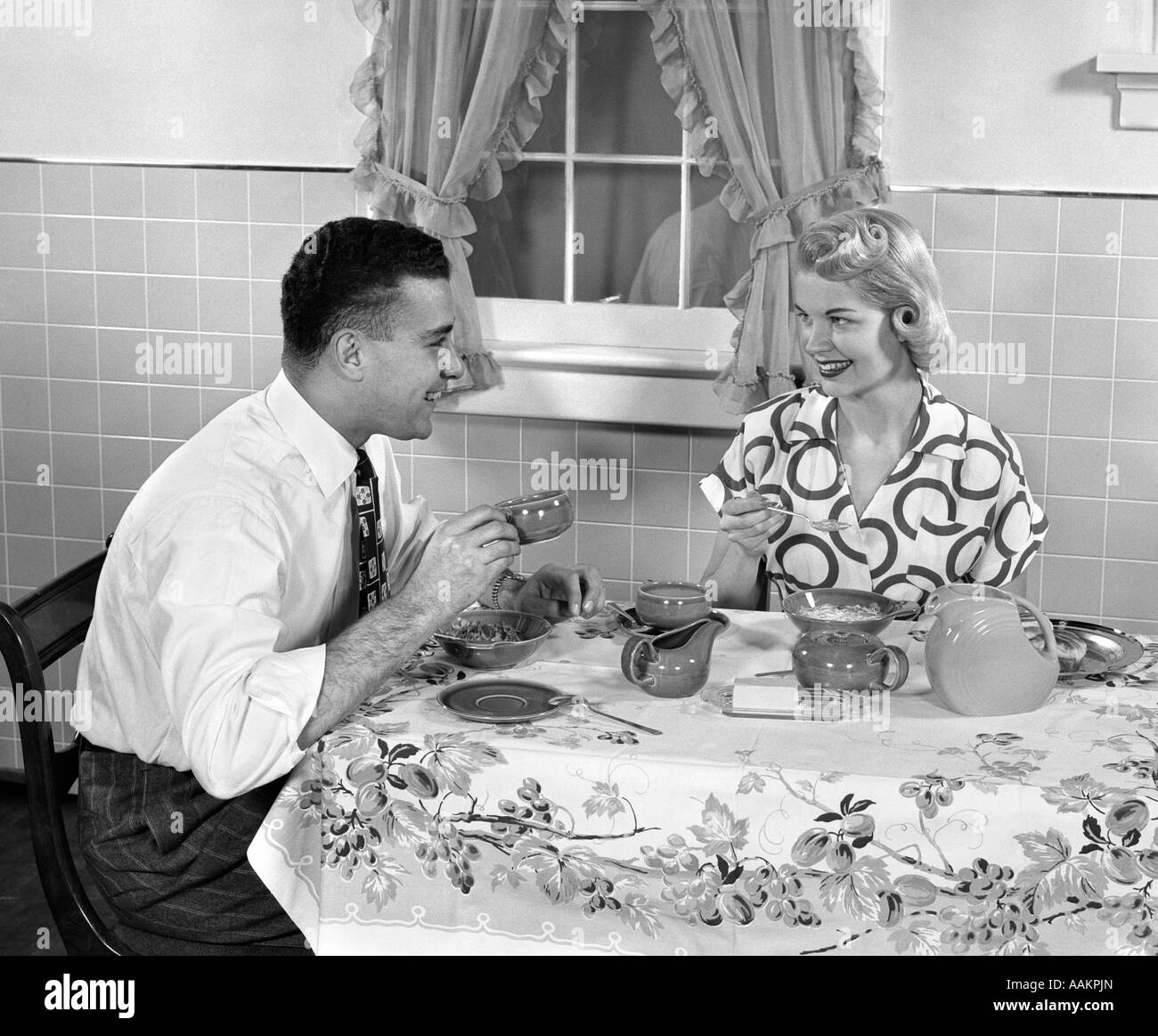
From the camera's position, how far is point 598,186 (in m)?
3.50

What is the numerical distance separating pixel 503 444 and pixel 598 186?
70 cm

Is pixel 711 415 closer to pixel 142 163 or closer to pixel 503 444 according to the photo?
pixel 503 444

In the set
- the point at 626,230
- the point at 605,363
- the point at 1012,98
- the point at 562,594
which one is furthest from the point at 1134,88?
the point at 562,594

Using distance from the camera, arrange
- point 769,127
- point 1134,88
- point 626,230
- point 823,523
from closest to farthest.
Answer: point 823,523, point 1134,88, point 769,127, point 626,230

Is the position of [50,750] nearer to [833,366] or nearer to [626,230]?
[833,366]

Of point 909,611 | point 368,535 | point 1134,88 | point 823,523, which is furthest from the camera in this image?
point 1134,88

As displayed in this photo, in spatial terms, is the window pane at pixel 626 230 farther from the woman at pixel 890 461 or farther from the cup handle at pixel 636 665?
the cup handle at pixel 636 665

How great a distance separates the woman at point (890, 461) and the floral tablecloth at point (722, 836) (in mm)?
738

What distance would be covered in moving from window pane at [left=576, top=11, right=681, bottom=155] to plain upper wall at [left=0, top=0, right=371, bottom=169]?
556 mm

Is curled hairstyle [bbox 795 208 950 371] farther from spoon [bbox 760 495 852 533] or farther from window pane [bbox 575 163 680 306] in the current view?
window pane [bbox 575 163 680 306]

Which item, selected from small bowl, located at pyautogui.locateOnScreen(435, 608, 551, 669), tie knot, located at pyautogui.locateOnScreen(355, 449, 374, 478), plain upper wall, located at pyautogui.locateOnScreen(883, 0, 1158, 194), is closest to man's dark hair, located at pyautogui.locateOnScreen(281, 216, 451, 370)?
tie knot, located at pyautogui.locateOnScreen(355, 449, 374, 478)

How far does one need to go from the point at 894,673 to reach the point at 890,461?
31.4 inches

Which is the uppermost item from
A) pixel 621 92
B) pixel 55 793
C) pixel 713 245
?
pixel 621 92

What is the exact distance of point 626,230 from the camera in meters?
3.50
